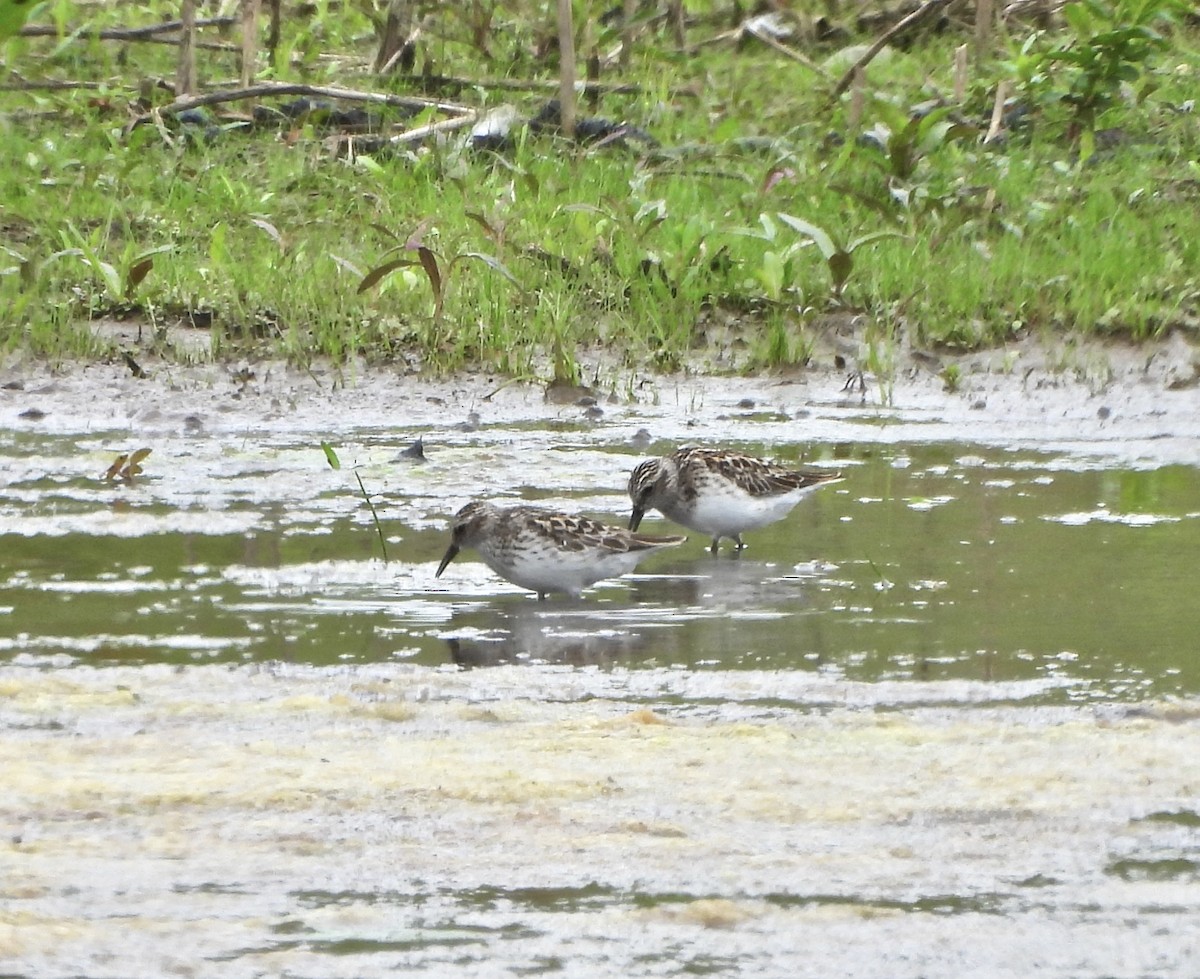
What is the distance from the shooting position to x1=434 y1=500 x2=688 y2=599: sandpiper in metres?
7.31

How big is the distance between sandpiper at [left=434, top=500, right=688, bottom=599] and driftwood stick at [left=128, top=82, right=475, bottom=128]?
7.08 metres

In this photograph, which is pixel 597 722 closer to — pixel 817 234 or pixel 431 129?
pixel 817 234

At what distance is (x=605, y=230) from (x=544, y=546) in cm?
556

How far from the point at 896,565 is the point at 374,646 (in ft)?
6.56

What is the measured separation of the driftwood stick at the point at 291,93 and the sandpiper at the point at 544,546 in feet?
23.2

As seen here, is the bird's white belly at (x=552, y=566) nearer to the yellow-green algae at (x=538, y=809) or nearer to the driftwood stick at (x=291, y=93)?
the yellow-green algae at (x=538, y=809)

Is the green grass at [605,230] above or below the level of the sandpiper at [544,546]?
above

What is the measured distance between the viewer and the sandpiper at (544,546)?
7.31 metres

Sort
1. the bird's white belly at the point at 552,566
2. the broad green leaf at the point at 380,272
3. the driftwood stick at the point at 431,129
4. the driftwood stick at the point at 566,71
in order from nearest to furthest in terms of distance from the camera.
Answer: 1. the bird's white belly at the point at 552,566
2. the broad green leaf at the point at 380,272
3. the driftwood stick at the point at 431,129
4. the driftwood stick at the point at 566,71

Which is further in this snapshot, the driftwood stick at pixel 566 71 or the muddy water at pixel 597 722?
the driftwood stick at pixel 566 71

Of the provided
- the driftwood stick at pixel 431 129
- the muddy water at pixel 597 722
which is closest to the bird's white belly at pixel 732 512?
the muddy water at pixel 597 722

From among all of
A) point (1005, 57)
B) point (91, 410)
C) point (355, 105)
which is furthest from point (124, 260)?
point (1005, 57)

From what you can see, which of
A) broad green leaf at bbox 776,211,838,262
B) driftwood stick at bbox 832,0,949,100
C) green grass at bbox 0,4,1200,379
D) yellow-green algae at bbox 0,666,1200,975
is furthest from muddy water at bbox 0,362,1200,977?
driftwood stick at bbox 832,0,949,100

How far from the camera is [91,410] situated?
1074cm
